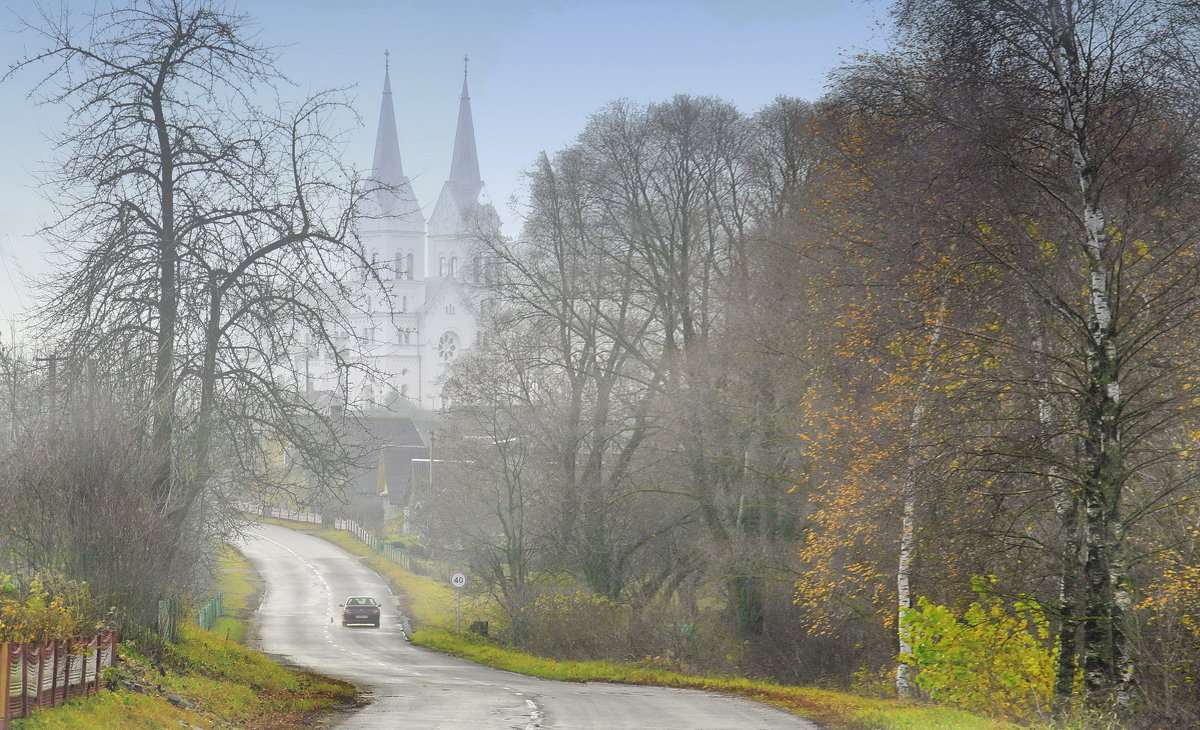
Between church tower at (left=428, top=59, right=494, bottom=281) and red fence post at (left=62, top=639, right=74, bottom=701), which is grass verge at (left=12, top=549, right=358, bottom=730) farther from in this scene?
church tower at (left=428, top=59, right=494, bottom=281)

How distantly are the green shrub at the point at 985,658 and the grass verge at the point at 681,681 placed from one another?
57 cm

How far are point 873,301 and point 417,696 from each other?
10329mm

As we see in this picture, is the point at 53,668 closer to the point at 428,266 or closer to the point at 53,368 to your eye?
the point at 53,368

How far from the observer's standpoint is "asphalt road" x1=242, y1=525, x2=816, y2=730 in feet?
55.6

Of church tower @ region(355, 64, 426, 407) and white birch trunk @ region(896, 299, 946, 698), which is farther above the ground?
church tower @ region(355, 64, 426, 407)

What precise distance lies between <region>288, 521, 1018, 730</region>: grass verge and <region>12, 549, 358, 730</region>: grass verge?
6.68 m

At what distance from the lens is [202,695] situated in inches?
651

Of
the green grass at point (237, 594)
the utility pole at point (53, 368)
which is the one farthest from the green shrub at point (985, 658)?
Result: the green grass at point (237, 594)

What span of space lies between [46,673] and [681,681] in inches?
665

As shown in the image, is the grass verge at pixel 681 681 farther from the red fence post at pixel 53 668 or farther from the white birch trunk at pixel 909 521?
the red fence post at pixel 53 668

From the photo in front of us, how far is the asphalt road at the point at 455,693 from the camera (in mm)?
16938

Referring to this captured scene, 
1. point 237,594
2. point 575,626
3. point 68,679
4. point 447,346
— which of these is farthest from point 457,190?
point 68,679

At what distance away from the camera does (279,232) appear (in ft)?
61.5

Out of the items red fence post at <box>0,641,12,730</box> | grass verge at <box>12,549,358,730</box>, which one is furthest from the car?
red fence post at <box>0,641,12,730</box>
